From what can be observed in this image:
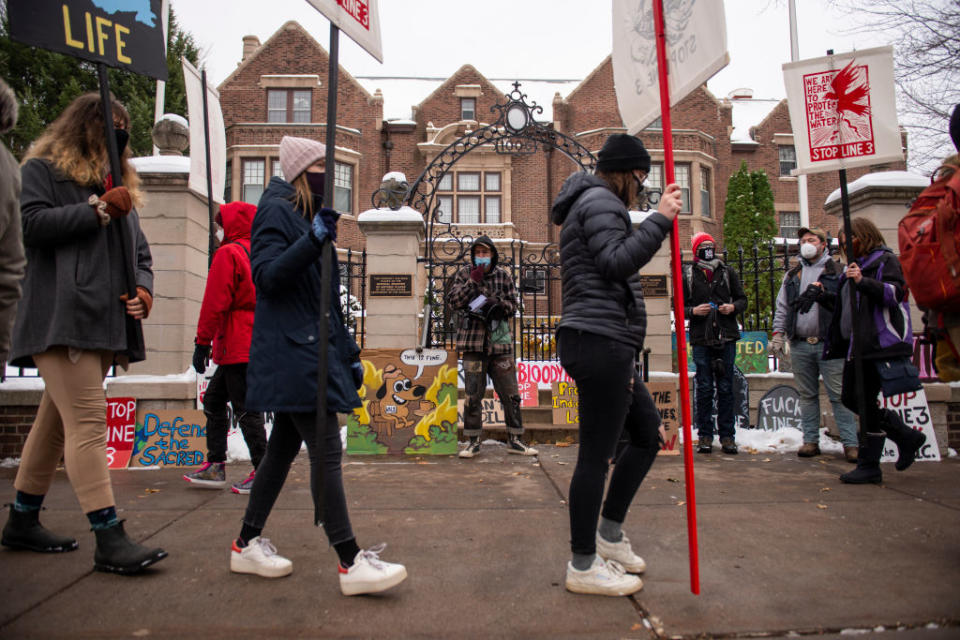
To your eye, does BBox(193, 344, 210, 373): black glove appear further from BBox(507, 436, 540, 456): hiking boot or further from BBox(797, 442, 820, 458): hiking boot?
BBox(797, 442, 820, 458): hiking boot

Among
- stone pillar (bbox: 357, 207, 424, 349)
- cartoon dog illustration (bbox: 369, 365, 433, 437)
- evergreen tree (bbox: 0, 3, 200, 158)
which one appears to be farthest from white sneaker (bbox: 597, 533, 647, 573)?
evergreen tree (bbox: 0, 3, 200, 158)

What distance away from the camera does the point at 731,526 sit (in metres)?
3.59

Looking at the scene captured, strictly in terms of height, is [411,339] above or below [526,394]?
above

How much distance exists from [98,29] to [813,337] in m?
6.20

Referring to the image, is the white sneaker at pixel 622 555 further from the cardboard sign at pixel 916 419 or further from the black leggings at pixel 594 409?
the cardboard sign at pixel 916 419

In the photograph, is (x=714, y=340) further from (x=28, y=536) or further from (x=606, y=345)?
(x=28, y=536)

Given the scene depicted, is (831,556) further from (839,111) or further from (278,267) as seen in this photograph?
(839,111)

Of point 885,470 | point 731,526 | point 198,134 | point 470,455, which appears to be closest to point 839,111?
point 885,470

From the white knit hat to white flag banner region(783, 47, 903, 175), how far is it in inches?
161

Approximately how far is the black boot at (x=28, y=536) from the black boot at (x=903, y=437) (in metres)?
5.46

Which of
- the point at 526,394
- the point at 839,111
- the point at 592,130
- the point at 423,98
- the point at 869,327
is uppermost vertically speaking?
the point at 423,98

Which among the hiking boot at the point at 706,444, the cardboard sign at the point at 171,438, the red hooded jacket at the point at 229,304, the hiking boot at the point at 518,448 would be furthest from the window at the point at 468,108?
the red hooded jacket at the point at 229,304

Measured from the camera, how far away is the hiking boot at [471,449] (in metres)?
6.10

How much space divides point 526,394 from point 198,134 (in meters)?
4.77
